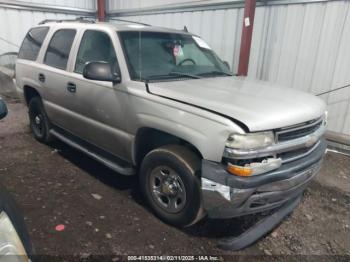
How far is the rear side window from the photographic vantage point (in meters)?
4.53

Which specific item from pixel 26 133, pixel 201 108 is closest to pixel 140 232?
pixel 201 108

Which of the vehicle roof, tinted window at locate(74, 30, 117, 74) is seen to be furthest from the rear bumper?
the vehicle roof

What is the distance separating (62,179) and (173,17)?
5243mm

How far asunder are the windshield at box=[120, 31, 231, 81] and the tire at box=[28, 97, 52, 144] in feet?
6.80

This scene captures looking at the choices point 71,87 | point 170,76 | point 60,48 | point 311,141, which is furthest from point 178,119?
point 60,48

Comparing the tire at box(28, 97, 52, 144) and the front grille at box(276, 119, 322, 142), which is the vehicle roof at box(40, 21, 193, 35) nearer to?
the tire at box(28, 97, 52, 144)

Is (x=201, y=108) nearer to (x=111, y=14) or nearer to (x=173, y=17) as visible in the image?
(x=173, y=17)

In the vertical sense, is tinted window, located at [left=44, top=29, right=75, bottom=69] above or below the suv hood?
above

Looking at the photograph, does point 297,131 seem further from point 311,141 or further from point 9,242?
point 9,242

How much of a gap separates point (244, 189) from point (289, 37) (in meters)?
4.17

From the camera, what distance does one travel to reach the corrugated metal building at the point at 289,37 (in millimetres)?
5016

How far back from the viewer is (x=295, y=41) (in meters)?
5.47

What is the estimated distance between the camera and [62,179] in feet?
12.6

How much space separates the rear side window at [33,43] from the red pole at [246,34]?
3359mm
